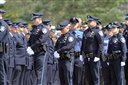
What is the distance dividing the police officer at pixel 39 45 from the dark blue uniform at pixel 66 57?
0.44m

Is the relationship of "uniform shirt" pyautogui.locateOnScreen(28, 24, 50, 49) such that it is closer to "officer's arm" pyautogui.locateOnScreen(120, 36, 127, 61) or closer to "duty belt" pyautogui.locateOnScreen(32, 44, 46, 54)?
"duty belt" pyautogui.locateOnScreen(32, 44, 46, 54)

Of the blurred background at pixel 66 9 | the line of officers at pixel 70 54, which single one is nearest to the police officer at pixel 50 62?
the line of officers at pixel 70 54

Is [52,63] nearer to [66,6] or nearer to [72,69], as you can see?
[72,69]

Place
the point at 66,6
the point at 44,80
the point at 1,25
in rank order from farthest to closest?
the point at 66,6 < the point at 44,80 < the point at 1,25

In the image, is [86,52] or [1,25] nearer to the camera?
[1,25]

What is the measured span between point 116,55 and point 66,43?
1438 millimetres

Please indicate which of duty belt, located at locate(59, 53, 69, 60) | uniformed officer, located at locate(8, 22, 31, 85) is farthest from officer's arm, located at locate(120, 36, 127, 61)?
uniformed officer, located at locate(8, 22, 31, 85)

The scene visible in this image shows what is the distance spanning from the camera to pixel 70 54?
15.0 meters

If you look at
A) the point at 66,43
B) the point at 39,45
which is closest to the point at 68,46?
the point at 66,43

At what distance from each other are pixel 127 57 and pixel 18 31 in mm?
3147

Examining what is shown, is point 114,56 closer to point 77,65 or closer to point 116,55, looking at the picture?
point 116,55

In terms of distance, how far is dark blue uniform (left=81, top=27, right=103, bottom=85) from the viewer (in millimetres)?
14820

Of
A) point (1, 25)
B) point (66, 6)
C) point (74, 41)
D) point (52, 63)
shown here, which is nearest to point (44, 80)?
point (52, 63)

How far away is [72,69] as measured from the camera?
49.7ft
